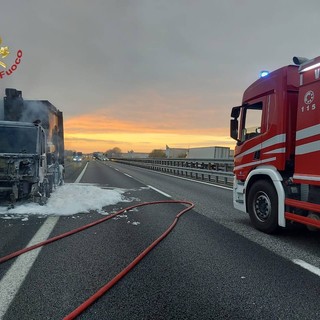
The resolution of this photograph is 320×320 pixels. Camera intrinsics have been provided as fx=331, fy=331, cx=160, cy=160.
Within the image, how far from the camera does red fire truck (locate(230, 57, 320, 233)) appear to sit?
5.21m

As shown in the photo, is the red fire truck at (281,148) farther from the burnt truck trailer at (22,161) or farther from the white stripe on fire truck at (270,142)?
the burnt truck trailer at (22,161)

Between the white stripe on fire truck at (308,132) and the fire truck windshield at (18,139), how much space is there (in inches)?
263

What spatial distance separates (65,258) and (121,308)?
5.80 ft

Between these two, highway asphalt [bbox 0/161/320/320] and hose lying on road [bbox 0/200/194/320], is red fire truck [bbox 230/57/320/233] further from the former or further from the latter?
hose lying on road [bbox 0/200/194/320]

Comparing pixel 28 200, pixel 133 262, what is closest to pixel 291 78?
pixel 133 262

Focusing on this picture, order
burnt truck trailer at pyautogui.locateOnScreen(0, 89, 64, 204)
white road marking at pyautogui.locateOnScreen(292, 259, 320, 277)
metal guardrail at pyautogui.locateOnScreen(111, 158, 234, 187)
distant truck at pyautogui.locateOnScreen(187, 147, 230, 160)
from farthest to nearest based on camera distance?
distant truck at pyautogui.locateOnScreen(187, 147, 230, 160) < metal guardrail at pyautogui.locateOnScreen(111, 158, 234, 187) < burnt truck trailer at pyautogui.locateOnScreen(0, 89, 64, 204) < white road marking at pyautogui.locateOnScreen(292, 259, 320, 277)

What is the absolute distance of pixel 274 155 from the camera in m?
6.07

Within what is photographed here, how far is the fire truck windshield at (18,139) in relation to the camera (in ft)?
29.1

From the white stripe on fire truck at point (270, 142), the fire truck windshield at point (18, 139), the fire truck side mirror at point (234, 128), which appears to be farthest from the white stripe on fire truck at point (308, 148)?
the fire truck windshield at point (18, 139)

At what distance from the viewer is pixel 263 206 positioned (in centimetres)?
645

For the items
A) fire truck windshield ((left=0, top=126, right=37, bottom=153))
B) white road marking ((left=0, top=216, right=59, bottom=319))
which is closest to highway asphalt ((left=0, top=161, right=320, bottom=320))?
white road marking ((left=0, top=216, right=59, bottom=319))

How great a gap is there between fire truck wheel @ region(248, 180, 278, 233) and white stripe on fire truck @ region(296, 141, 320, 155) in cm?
92

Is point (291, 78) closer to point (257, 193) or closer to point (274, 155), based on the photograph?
point (274, 155)

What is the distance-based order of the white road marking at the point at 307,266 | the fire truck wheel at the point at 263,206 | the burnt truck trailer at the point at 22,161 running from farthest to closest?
the burnt truck trailer at the point at 22,161 → the fire truck wheel at the point at 263,206 → the white road marking at the point at 307,266
